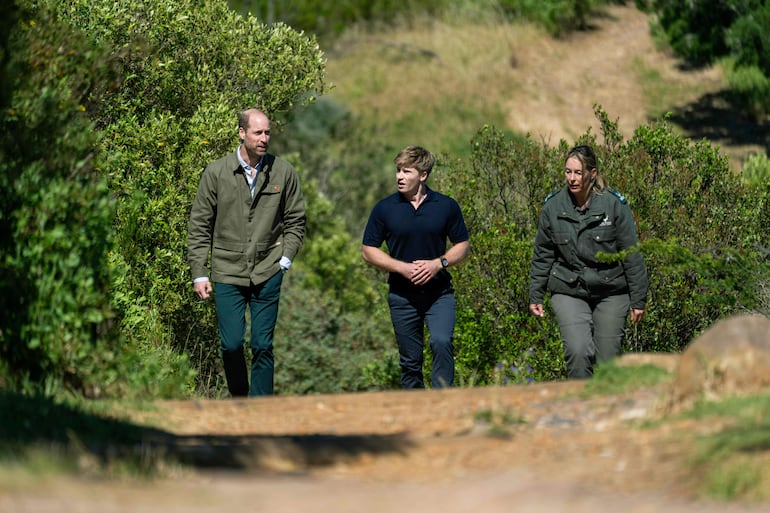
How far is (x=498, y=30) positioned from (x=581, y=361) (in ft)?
104

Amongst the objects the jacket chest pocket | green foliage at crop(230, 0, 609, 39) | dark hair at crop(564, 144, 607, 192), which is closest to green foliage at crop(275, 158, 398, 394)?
the jacket chest pocket

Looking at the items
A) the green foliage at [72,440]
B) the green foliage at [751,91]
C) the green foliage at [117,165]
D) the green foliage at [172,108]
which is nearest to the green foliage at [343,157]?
the green foliage at [751,91]

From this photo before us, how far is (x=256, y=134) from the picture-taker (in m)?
8.40

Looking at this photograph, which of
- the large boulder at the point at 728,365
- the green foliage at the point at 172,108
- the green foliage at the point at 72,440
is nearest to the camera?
the green foliage at the point at 72,440

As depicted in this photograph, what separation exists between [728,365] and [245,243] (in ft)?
11.6

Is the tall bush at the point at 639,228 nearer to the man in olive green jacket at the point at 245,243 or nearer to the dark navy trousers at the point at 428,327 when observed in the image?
the dark navy trousers at the point at 428,327

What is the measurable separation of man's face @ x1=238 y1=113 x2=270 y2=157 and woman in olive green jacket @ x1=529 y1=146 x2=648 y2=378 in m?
2.04

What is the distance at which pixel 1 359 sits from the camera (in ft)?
23.4

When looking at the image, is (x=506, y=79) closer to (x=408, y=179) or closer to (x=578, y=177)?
(x=408, y=179)

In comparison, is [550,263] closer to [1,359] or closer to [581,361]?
[581,361]

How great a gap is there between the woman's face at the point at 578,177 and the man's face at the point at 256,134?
6.80 feet

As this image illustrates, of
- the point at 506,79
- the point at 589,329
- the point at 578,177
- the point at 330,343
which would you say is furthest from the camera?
the point at 506,79

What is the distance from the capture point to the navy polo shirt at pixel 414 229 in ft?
27.8

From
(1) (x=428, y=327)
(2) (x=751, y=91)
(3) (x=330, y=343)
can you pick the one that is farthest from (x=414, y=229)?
(2) (x=751, y=91)
